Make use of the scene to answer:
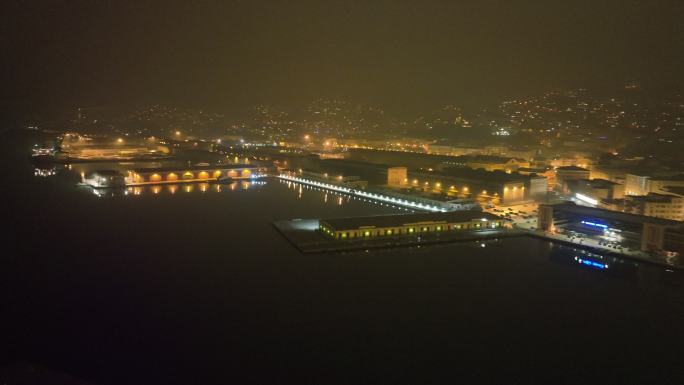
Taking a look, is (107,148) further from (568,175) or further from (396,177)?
(568,175)

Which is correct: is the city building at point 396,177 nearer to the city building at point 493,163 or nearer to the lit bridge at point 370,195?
the lit bridge at point 370,195

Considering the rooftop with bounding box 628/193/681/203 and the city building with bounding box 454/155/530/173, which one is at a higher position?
the city building with bounding box 454/155/530/173

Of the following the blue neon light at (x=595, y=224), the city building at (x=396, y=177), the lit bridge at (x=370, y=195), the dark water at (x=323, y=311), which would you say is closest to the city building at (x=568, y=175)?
the city building at (x=396, y=177)

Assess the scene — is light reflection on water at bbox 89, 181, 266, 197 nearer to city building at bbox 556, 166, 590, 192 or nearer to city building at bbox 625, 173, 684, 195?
city building at bbox 556, 166, 590, 192

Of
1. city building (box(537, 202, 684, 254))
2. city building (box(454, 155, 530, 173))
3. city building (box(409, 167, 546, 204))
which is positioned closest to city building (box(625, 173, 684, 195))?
city building (box(409, 167, 546, 204))

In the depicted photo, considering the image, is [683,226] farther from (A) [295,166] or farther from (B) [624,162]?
(A) [295,166]

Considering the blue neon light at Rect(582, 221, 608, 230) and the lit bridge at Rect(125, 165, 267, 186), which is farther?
the lit bridge at Rect(125, 165, 267, 186)

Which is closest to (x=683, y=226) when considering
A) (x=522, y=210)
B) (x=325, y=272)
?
(x=522, y=210)
